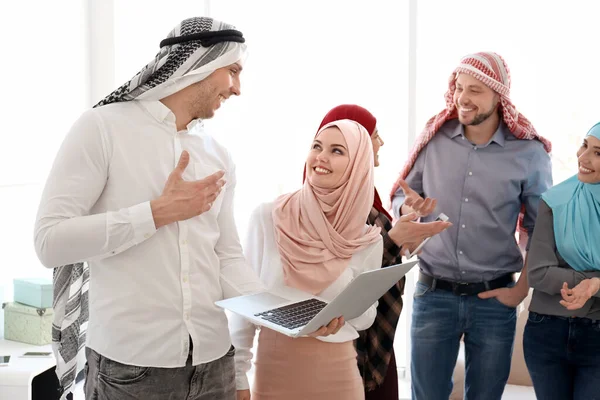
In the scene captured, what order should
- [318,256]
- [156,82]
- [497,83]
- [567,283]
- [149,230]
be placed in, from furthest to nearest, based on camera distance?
[497,83] → [567,283] → [318,256] → [156,82] → [149,230]

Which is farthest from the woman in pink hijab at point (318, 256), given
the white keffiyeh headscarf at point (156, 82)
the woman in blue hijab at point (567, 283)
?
the woman in blue hijab at point (567, 283)

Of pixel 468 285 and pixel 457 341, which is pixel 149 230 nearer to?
pixel 468 285

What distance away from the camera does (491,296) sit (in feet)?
9.17

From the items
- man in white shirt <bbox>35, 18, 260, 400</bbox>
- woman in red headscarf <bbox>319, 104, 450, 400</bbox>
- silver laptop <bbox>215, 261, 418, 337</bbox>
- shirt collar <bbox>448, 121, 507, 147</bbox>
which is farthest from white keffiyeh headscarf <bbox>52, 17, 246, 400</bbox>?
shirt collar <bbox>448, 121, 507, 147</bbox>

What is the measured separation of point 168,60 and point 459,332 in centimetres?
175

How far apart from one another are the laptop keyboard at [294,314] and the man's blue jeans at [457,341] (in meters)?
1.04

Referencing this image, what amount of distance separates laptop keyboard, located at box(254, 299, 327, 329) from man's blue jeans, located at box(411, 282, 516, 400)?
104 centimetres

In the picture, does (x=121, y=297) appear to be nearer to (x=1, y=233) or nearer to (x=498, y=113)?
(x=498, y=113)

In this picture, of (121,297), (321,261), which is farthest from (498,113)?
(121,297)

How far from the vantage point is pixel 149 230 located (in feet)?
5.53

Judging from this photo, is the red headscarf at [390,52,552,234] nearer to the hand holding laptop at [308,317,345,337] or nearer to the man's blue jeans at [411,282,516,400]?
the man's blue jeans at [411,282,516,400]

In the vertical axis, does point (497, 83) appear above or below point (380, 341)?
above

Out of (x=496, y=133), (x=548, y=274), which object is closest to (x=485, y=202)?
(x=496, y=133)

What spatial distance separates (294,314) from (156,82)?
0.74 meters
